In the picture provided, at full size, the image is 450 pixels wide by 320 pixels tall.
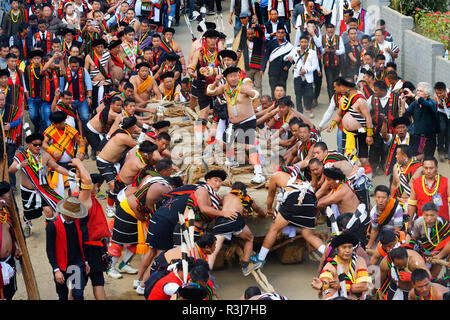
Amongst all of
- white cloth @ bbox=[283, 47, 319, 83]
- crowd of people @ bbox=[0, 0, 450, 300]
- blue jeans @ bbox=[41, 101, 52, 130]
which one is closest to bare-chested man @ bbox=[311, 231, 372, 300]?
crowd of people @ bbox=[0, 0, 450, 300]

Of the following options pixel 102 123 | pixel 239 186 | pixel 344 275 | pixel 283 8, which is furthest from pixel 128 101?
pixel 344 275

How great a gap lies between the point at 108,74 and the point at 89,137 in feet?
7.01

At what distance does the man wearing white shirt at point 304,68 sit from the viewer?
1431 cm

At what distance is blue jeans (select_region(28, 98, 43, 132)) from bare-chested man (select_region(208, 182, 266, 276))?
209 inches

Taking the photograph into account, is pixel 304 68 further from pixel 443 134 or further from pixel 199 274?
pixel 199 274

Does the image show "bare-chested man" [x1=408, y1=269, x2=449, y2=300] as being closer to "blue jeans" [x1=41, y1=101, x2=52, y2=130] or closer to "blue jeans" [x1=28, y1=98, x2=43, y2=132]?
"blue jeans" [x1=41, y1=101, x2=52, y2=130]

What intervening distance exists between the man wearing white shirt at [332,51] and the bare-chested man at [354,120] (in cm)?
303

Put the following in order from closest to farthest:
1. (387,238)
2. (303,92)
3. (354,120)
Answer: (387,238)
(354,120)
(303,92)

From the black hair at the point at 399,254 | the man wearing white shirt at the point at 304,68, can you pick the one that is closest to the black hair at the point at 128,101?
the man wearing white shirt at the point at 304,68

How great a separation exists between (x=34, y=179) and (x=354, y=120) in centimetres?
457

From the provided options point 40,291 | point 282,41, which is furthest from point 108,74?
point 40,291

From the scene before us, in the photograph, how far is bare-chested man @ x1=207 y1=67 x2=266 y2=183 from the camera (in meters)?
10.5

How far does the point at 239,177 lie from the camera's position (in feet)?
34.6

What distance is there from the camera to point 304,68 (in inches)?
563
